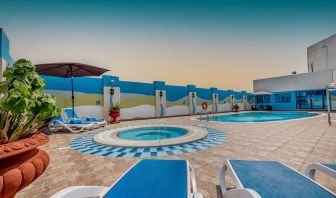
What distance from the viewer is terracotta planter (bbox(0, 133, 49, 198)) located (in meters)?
0.87

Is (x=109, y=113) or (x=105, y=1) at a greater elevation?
(x=105, y=1)

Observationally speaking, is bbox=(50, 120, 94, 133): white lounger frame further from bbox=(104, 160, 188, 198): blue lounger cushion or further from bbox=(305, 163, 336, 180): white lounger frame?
bbox=(305, 163, 336, 180): white lounger frame

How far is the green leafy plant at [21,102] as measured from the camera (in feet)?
3.14

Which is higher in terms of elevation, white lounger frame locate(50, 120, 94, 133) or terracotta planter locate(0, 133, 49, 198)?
terracotta planter locate(0, 133, 49, 198)

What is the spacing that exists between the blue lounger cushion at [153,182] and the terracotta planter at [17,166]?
0.70 metres

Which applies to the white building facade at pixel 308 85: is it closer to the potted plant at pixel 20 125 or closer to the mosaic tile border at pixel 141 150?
the mosaic tile border at pixel 141 150

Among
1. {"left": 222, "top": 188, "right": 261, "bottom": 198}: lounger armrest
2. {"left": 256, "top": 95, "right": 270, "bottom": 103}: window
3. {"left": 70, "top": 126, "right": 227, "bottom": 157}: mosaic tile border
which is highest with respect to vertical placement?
{"left": 256, "top": 95, "right": 270, "bottom": 103}: window

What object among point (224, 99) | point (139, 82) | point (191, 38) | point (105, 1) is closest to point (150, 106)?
point (139, 82)

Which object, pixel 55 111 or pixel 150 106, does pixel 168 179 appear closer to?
pixel 55 111

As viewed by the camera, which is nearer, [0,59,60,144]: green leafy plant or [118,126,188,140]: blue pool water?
[0,59,60,144]: green leafy plant

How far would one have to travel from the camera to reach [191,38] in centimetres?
1198

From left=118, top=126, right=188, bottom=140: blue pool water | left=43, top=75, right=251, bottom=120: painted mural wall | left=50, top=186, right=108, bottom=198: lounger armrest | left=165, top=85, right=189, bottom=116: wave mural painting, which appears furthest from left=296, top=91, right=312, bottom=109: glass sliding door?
left=50, top=186, right=108, bottom=198: lounger armrest

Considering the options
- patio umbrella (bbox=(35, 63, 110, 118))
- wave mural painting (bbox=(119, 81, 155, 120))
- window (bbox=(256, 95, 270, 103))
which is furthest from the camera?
window (bbox=(256, 95, 270, 103))

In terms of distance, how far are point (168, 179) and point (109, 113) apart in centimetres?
1007
